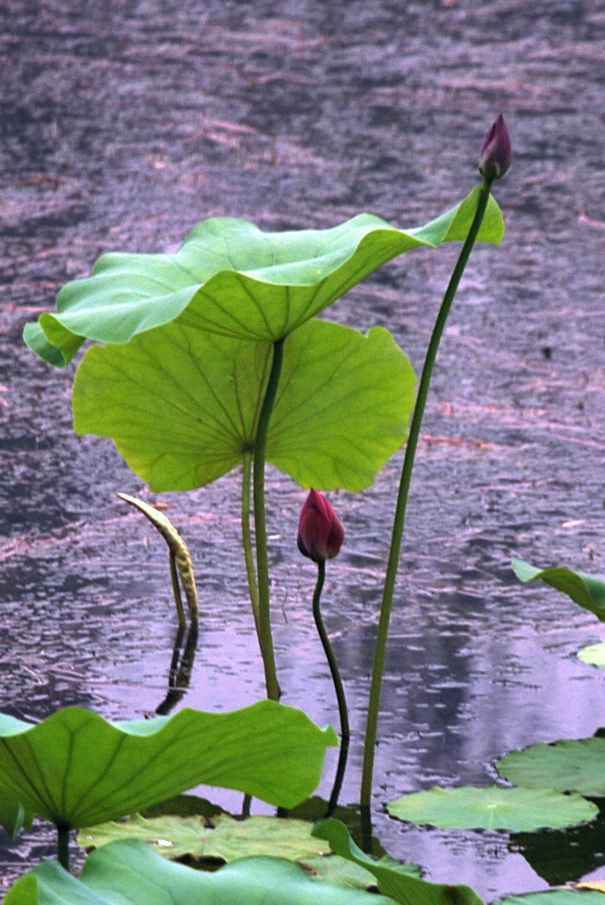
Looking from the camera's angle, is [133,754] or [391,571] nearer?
[133,754]

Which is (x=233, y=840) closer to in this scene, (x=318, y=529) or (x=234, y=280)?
(x=318, y=529)

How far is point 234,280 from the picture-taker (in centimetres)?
156

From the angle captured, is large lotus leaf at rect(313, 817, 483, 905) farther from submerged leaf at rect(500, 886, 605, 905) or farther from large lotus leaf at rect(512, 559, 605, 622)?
large lotus leaf at rect(512, 559, 605, 622)

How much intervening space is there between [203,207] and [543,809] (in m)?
2.80

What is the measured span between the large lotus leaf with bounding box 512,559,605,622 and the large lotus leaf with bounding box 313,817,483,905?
17.7 inches

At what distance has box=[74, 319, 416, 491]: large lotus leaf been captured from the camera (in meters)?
1.94

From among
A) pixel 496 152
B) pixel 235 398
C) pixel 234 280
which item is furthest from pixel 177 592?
pixel 496 152

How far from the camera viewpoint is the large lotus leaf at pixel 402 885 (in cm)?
124

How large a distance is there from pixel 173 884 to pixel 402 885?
217 millimetres

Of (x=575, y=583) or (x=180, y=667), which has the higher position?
(x=575, y=583)

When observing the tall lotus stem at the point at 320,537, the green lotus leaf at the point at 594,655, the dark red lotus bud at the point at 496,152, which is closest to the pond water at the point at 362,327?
the green lotus leaf at the point at 594,655

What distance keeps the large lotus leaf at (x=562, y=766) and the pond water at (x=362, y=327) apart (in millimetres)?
41

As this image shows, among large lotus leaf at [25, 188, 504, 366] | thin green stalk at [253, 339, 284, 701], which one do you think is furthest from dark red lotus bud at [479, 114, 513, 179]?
thin green stalk at [253, 339, 284, 701]

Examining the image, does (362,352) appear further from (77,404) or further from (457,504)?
(457,504)
